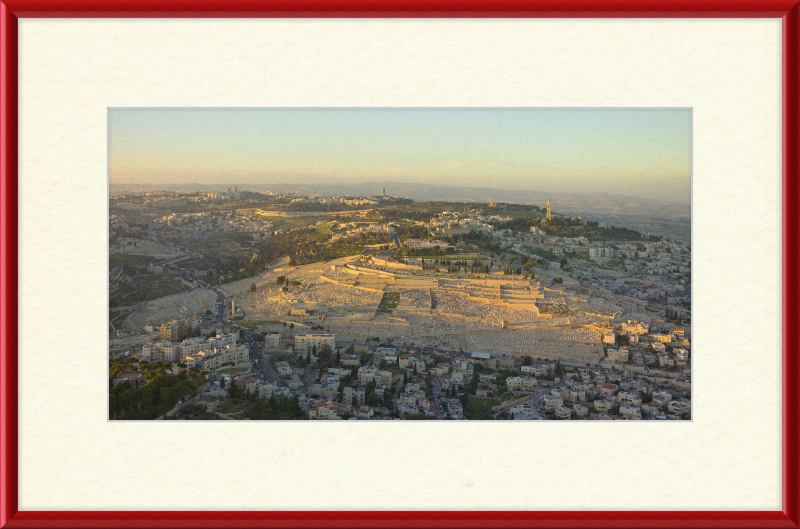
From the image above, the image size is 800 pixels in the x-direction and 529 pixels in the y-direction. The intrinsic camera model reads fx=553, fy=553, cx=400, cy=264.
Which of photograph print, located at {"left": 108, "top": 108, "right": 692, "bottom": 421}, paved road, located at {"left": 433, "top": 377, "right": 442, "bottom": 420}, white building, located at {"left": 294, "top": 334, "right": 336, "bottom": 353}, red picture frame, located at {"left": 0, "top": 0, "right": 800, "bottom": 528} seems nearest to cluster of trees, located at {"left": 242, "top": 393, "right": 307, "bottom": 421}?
photograph print, located at {"left": 108, "top": 108, "right": 692, "bottom": 421}

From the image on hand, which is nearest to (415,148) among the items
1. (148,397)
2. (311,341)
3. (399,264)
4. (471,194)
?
(471,194)

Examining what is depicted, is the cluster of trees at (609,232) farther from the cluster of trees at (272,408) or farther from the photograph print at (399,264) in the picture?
the cluster of trees at (272,408)

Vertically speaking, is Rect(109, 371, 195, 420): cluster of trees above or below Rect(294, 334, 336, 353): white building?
below

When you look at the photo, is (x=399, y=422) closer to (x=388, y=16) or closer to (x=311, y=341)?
(x=311, y=341)

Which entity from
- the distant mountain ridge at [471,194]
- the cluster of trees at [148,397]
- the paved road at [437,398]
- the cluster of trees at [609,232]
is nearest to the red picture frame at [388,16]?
the cluster of trees at [148,397]

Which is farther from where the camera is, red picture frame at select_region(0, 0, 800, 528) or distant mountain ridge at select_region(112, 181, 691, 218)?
distant mountain ridge at select_region(112, 181, 691, 218)

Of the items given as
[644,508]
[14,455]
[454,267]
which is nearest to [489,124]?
[454,267]

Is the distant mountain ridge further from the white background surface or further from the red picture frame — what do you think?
the red picture frame
